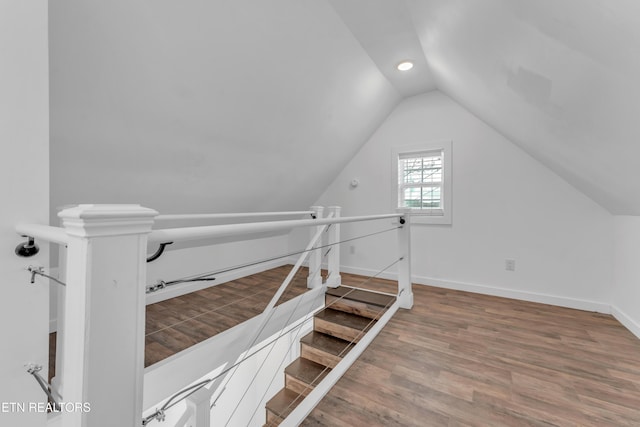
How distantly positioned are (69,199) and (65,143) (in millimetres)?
435

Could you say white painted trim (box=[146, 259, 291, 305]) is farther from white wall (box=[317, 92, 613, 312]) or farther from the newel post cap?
the newel post cap

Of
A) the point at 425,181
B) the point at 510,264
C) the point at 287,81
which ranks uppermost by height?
the point at 287,81

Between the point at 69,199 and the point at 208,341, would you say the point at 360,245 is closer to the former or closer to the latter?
the point at 208,341

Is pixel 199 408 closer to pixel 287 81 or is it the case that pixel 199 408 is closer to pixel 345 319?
pixel 345 319

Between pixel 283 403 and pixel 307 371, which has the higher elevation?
pixel 307 371

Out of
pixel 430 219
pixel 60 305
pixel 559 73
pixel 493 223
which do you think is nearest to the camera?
pixel 60 305

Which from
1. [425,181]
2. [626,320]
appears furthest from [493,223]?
[626,320]

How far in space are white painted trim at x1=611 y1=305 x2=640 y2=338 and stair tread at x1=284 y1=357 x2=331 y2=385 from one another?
2258mm

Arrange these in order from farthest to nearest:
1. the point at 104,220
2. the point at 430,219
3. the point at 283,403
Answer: the point at 430,219 → the point at 283,403 → the point at 104,220

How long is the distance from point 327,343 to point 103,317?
2.02m
